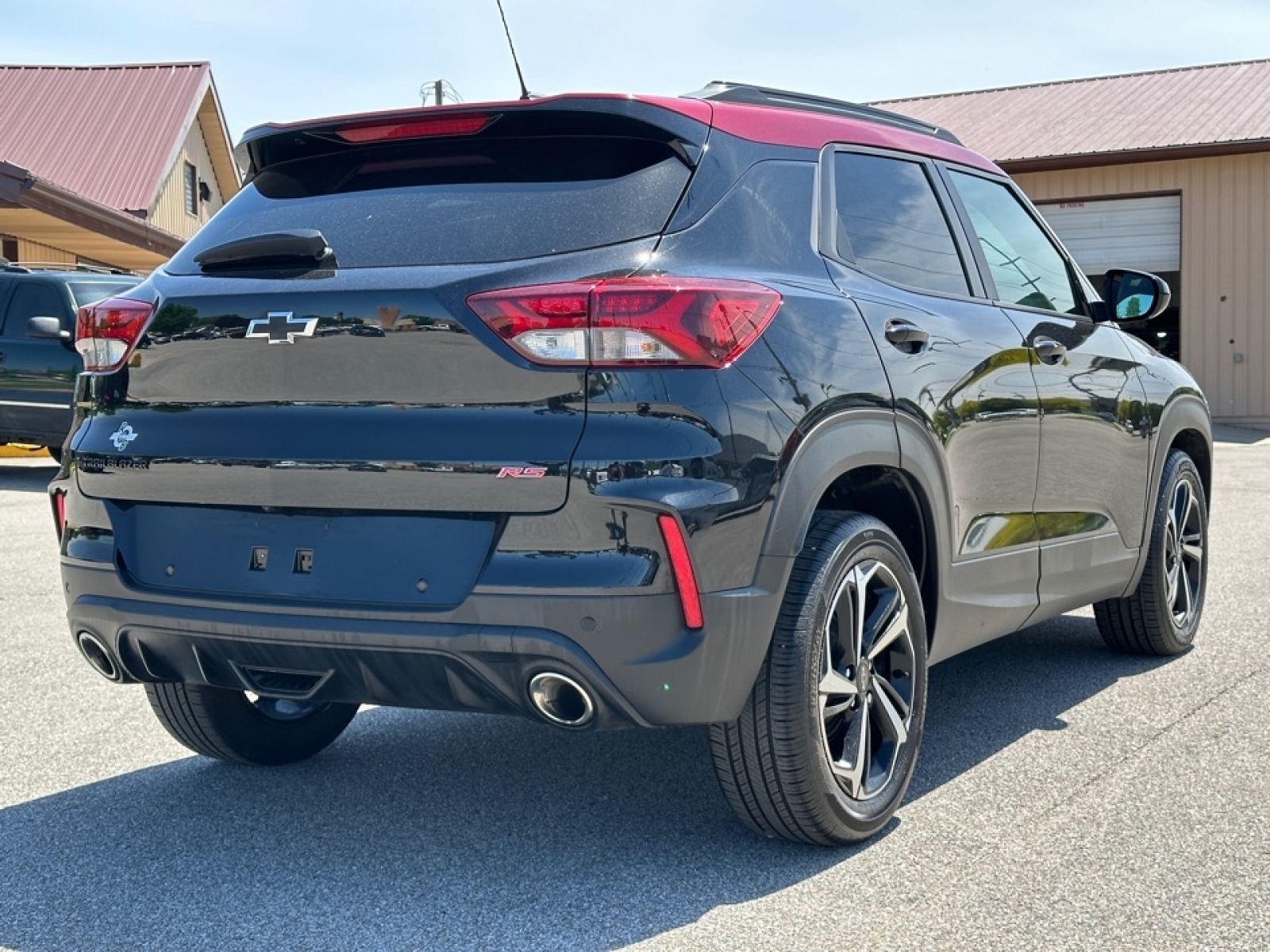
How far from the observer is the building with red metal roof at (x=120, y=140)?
1185 inches

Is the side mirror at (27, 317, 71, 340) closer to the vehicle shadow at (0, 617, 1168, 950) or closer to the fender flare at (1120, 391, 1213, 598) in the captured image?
the vehicle shadow at (0, 617, 1168, 950)

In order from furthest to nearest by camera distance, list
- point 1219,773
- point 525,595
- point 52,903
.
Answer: point 1219,773, point 52,903, point 525,595

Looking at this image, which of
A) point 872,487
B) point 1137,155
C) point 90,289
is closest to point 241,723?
point 872,487

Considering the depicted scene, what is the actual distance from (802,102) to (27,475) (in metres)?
12.2

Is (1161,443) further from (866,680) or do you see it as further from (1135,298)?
(866,680)

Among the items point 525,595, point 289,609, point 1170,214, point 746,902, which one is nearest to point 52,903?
point 289,609

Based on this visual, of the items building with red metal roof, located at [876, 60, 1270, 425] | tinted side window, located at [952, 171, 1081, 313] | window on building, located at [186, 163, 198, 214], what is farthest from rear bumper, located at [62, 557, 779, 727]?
window on building, located at [186, 163, 198, 214]

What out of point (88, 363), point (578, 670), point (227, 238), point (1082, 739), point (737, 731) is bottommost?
point (1082, 739)

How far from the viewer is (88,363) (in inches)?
151

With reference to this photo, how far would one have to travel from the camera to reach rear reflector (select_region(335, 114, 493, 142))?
142 inches

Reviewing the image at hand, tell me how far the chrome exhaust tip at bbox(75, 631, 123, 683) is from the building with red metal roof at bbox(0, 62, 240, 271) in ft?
77.1

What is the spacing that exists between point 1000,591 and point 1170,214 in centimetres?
2260

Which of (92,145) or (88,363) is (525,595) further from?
(92,145)

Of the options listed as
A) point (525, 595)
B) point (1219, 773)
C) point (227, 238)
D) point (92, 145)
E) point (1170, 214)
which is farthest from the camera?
point (92, 145)
